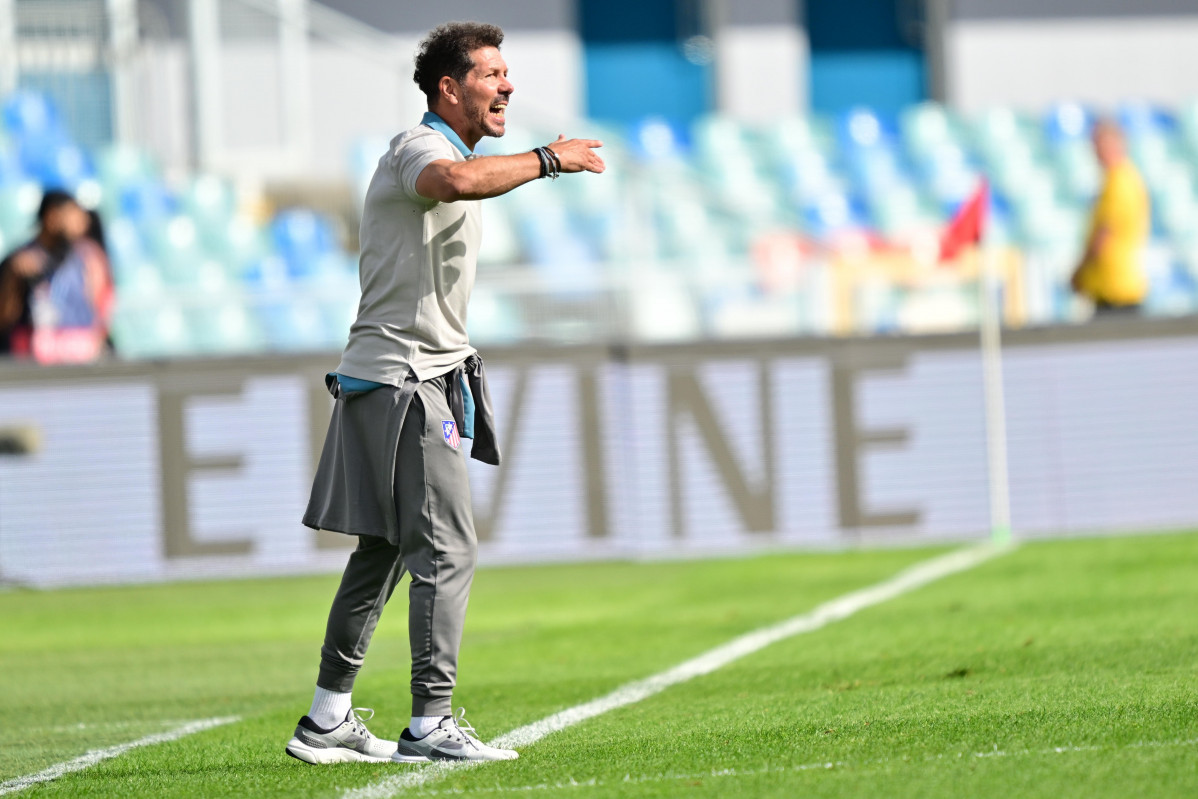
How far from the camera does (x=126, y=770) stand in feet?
16.9

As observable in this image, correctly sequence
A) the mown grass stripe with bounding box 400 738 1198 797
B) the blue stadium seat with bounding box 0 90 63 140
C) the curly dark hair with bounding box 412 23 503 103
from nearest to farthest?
the mown grass stripe with bounding box 400 738 1198 797, the curly dark hair with bounding box 412 23 503 103, the blue stadium seat with bounding box 0 90 63 140

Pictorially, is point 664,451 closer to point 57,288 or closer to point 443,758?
point 57,288

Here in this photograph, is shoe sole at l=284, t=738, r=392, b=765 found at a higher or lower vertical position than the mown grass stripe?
lower

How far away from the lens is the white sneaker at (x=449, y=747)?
486 cm

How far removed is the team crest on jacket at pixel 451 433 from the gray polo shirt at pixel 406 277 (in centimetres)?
14

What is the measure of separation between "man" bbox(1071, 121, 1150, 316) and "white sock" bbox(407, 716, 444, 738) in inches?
393

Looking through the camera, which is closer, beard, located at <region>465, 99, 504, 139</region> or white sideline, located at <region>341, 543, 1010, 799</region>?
white sideline, located at <region>341, 543, 1010, 799</region>

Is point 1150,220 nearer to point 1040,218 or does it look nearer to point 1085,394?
point 1040,218

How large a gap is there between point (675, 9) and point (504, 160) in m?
20.5

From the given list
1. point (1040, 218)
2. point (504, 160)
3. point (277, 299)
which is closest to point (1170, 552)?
point (277, 299)

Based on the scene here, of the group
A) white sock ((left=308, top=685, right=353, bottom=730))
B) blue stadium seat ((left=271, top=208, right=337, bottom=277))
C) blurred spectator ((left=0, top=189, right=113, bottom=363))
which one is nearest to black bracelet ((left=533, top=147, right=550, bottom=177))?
white sock ((left=308, top=685, right=353, bottom=730))

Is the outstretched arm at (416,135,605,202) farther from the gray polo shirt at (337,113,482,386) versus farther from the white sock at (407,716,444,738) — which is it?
the white sock at (407,716,444,738)

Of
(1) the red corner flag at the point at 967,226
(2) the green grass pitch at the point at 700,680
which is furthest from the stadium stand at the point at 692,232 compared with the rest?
(2) the green grass pitch at the point at 700,680

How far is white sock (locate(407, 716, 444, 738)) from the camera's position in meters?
4.88
